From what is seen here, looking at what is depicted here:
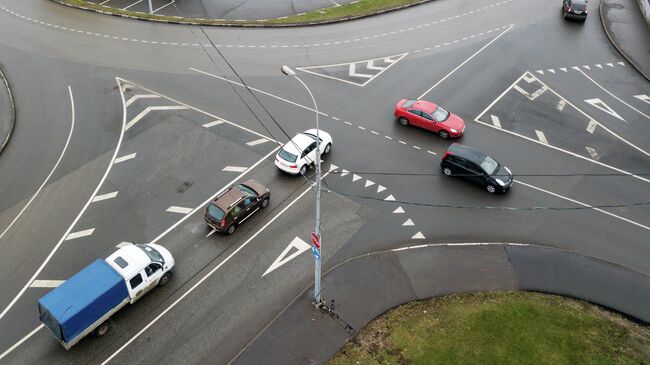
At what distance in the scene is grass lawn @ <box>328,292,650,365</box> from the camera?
65.2 feet

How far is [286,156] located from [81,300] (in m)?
13.2

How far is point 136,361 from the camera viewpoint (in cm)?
1991

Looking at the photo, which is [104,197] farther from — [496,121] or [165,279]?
[496,121]

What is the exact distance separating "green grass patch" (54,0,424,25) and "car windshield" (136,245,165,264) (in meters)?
28.1

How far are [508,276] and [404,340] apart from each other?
658 centimetres


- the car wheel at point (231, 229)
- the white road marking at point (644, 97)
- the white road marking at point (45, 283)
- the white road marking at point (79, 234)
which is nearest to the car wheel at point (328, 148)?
the car wheel at point (231, 229)

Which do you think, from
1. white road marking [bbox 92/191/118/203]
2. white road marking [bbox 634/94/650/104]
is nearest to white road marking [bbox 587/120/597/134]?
white road marking [bbox 634/94/650/104]

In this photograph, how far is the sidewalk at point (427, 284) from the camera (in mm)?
20641

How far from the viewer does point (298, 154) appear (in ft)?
92.7

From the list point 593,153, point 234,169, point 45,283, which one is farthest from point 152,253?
point 593,153

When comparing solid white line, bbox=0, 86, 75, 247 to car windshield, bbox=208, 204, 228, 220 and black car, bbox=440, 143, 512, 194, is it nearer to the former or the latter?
car windshield, bbox=208, 204, 228, 220

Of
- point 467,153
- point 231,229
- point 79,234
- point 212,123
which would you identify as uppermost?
point 212,123

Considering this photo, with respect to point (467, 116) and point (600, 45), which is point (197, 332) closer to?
point (467, 116)

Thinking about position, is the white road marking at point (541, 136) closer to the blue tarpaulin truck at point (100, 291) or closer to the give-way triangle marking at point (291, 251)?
the give-way triangle marking at point (291, 251)
